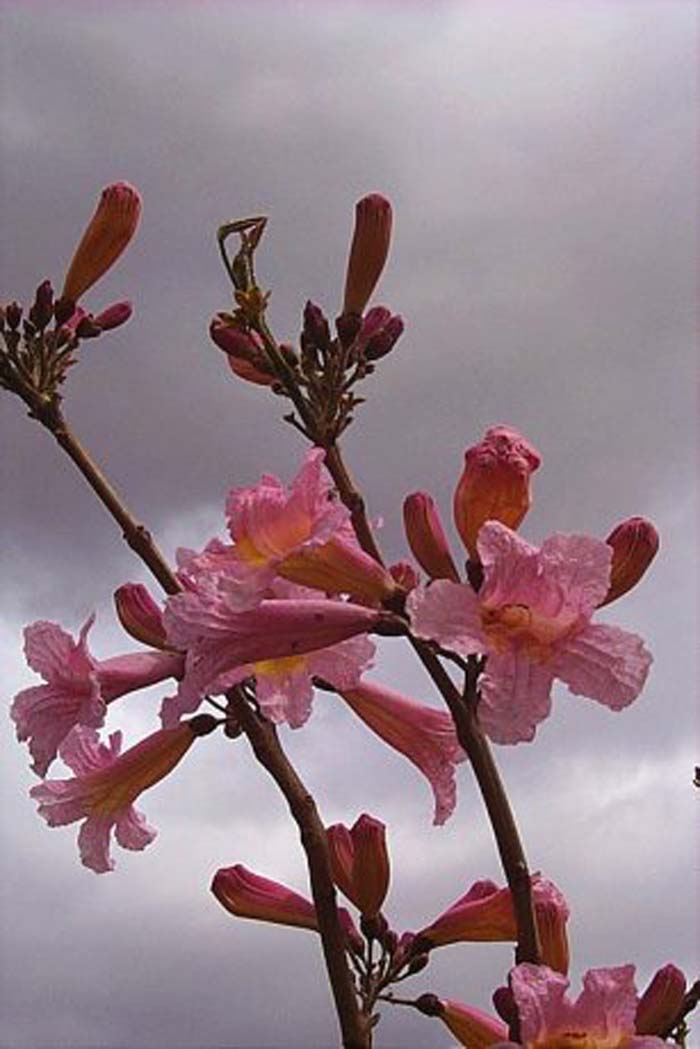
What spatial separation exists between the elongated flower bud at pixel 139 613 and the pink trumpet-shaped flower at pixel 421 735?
0.33 m

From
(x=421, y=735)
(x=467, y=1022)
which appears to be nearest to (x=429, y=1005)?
(x=467, y=1022)

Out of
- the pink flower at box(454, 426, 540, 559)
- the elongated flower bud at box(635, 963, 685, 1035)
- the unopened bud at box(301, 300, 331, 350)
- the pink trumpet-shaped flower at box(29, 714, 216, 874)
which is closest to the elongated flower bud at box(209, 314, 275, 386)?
the unopened bud at box(301, 300, 331, 350)

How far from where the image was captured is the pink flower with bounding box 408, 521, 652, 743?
6.66ft

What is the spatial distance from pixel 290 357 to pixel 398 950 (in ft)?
3.67

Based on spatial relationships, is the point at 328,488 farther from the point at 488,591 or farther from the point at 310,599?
the point at 488,591

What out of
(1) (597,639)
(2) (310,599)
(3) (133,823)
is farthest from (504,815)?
(3) (133,823)

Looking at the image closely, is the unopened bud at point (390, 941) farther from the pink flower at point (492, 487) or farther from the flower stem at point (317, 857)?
the pink flower at point (492, 487)

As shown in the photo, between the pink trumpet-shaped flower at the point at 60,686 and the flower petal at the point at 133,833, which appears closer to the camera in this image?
the pink trumpet-shaped flower at the point at 60,686

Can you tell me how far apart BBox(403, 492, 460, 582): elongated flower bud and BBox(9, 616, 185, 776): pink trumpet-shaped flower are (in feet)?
1.94

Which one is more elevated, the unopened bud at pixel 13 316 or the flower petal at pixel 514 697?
the unopened bud at pixel 13 316

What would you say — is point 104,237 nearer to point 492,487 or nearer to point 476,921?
point 492,487

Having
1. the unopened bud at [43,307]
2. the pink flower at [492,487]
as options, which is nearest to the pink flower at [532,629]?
the pink flower at [492,487]

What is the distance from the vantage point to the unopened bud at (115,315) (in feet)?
10.9

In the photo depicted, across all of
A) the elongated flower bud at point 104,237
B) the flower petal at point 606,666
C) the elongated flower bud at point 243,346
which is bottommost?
the flower petal at point 606,666
